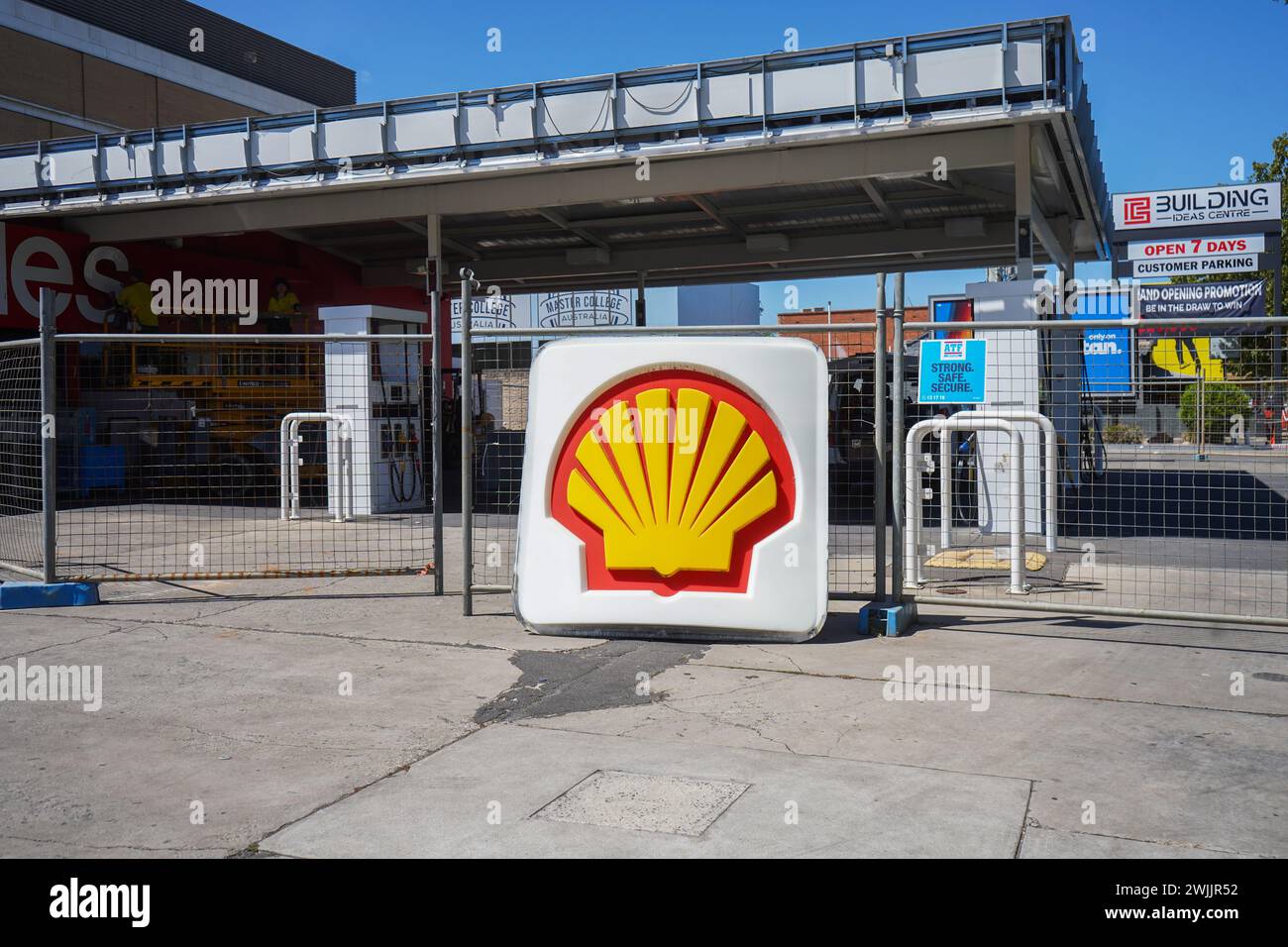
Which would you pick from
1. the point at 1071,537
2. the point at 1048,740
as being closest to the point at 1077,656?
the point at 1048,740

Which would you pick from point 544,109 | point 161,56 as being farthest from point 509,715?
point 161,56

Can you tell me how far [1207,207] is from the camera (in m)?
36.6

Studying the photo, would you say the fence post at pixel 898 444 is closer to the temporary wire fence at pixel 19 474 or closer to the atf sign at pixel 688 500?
the atf sign at pixel 688 500

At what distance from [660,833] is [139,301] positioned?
20.8 m

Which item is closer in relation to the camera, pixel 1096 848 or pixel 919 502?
pixel 1096 848

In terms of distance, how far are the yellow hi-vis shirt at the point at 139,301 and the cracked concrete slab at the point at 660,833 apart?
760 inches

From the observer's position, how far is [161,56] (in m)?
39.3

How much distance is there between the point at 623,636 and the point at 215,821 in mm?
3580

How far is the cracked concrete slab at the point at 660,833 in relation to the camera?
379 centimetres

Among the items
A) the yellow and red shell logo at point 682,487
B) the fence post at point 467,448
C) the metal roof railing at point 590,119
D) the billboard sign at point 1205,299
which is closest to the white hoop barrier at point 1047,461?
the yellow and red shell logo at point 682,487

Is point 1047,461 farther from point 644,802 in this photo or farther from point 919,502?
point 644,802

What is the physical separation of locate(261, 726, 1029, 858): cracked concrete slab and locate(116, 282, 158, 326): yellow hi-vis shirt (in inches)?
760
